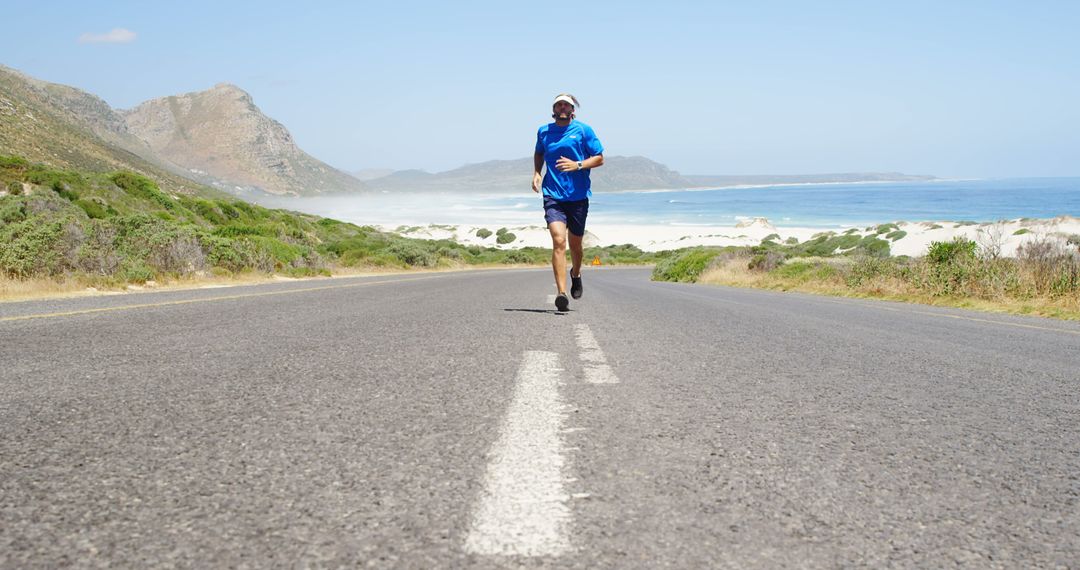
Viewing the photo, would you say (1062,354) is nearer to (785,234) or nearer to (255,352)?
(255,352)

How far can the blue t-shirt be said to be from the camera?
25.0 ft

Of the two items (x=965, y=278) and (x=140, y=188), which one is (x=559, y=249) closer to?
(x=965, y=278)

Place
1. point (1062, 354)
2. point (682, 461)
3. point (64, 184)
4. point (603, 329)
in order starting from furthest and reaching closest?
1. point (64, 184)
2. point (603, 329)
3. point (1062, 354)
4. point (682, 461)

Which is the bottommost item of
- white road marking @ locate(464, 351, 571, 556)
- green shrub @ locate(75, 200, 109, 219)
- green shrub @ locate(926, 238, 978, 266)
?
white road marking @ locate(464, 351, 571, 556)

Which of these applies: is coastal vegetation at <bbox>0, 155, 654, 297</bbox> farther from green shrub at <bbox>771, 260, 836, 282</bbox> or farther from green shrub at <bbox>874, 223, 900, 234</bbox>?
→ green shrub at <bbox>874, 223, 900, 234</bbox>

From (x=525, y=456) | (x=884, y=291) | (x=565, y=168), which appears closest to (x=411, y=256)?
(x=884, y=291)

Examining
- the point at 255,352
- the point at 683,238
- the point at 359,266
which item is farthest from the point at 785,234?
the point at 255,352

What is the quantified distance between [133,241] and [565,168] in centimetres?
1289

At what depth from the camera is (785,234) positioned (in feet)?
286

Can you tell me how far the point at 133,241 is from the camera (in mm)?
16625

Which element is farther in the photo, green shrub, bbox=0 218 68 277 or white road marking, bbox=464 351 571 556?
green shrub, bbox=0 218 68 277

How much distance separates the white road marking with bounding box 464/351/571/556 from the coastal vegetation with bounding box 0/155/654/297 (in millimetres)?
11022

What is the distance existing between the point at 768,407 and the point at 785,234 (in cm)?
8812

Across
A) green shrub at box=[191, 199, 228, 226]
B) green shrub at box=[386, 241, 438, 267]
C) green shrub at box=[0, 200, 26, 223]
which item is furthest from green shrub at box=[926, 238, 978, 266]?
green shrub at box=[191, 199, 228, 226]
